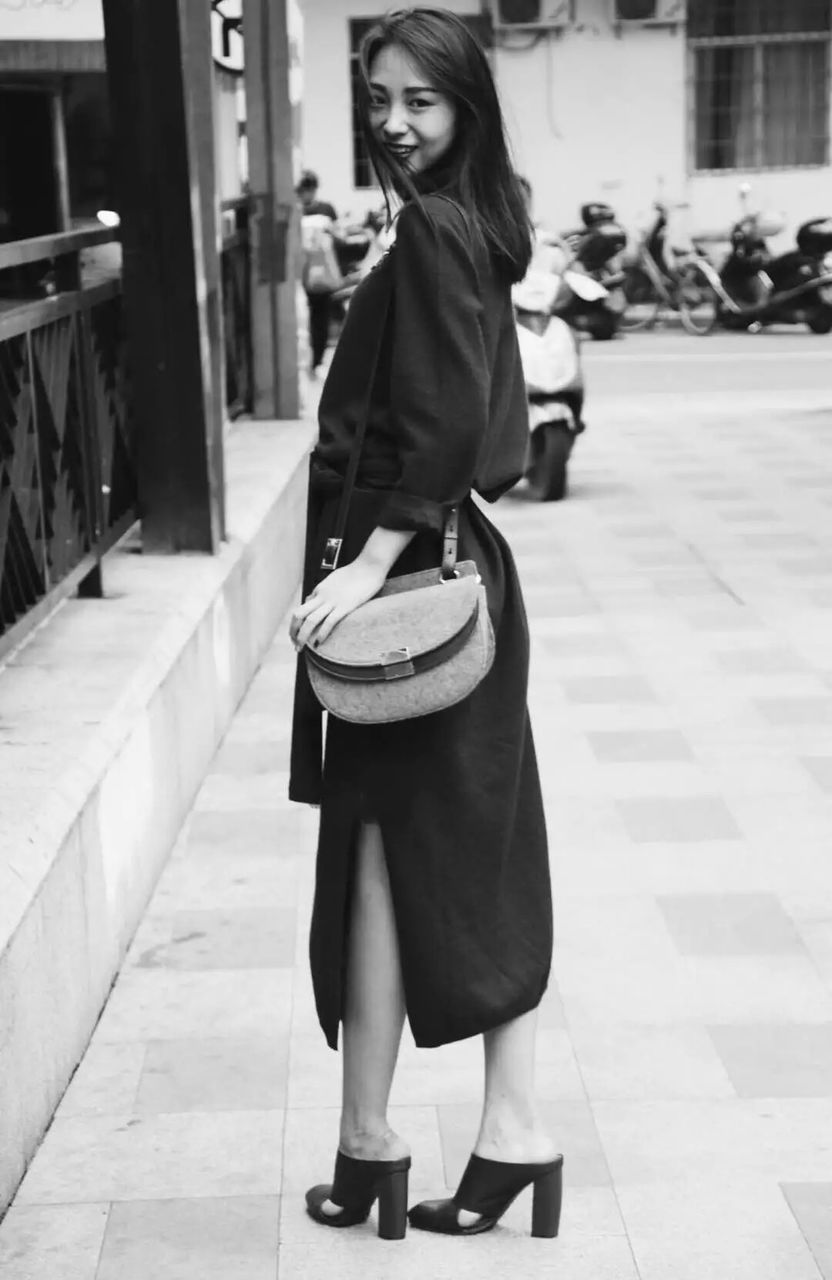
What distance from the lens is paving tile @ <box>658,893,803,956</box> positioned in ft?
12.5

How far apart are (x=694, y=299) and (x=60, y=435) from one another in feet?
54.7

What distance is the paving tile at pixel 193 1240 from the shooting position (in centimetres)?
268

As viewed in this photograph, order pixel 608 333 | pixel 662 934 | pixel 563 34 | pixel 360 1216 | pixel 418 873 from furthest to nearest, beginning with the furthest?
pixel 563 34, pixel 608 333, pixel 662 934, pixel 360 1216, pixel 418 873

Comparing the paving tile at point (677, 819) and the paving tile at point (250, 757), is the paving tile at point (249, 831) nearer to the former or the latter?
the paving tile at point (250, 757)

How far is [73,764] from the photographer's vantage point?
347 centimetres

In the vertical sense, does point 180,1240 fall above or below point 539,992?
below

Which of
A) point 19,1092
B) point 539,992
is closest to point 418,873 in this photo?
point 539,992

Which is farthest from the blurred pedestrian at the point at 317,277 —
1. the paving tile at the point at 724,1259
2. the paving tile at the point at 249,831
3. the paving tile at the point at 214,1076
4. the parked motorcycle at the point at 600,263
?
the paving tile at the point at 724,1259

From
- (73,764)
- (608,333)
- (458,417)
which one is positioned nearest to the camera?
(458,417)

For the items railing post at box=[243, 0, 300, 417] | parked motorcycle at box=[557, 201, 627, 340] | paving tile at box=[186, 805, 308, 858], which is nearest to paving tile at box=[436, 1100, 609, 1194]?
paving tile at box=[186, 805, 308, 858]

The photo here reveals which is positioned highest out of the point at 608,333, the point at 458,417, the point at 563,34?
the point at 563,34

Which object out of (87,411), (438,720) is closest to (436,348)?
(438,720)

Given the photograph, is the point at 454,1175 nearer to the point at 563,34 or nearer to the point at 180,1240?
the point at 180,1240

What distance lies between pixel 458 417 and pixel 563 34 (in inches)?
855
